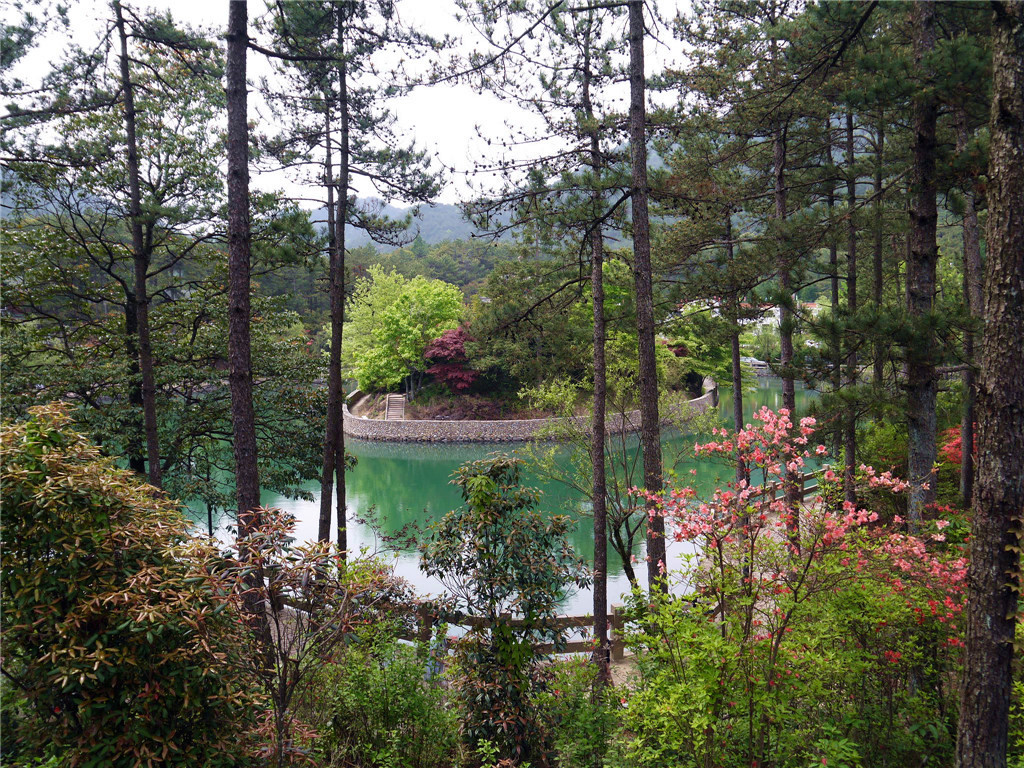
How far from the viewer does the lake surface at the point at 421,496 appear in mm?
11016

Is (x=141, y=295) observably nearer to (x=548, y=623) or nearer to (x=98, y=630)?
(x=98, y=630)

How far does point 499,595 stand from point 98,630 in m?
2.23

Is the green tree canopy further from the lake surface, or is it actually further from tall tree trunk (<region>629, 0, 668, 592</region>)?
tall tree trunk (<region>629, 0, 668, 592</region>)

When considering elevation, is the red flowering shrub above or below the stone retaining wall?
above

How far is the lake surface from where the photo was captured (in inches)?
434

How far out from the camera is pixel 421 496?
1786cm

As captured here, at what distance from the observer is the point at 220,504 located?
349 inches

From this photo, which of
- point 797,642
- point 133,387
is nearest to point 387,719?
point 797,642

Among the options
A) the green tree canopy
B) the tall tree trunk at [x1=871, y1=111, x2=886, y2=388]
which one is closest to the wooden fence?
the tall tree trunk at [x1=871, y1=111, x2=886, y2=388]

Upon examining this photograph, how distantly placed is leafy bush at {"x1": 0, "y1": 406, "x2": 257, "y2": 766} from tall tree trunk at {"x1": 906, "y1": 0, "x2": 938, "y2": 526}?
476 centimetres

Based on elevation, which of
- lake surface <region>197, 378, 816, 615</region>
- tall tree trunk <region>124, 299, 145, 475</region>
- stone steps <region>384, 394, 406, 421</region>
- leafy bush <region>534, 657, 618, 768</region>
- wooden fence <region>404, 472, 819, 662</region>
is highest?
tall tree trunk <region>124, 299, 145, 475</region>

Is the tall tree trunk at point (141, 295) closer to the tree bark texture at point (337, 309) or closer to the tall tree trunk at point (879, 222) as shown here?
the tree bark texture at point (337, 309)

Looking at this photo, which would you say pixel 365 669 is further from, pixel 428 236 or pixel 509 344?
pixel 428 236

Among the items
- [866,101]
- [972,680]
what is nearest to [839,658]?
[972,680]
